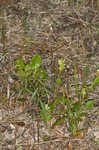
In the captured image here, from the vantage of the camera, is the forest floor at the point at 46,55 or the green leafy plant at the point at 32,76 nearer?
the forest floor at the point at 46,55

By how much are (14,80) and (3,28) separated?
1.98 ft

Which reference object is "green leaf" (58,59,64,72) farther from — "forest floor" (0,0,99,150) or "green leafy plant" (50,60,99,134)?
"forest floor" (0,0,99,150)

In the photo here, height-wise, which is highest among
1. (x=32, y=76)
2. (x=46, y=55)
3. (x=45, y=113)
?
(x=46, y=55)

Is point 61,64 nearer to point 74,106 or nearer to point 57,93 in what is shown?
point 57,93

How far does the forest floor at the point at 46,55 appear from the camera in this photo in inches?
81.3

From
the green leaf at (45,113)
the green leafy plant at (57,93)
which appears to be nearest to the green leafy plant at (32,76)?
the green leafy plant at (57,93)

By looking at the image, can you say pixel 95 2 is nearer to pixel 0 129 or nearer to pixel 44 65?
pixel 44 65

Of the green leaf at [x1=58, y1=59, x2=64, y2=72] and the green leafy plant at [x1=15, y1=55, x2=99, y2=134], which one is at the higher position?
the green leaf at [x1=58, y1=59, x2=64, y2=72]

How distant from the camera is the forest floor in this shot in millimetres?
2064

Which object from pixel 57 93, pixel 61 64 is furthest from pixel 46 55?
pixel 57 93

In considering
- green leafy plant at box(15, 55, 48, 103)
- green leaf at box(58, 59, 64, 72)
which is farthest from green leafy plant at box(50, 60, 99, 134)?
green leafy plant at box(15, 55, 48, 103)

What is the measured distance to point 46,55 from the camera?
2.46m

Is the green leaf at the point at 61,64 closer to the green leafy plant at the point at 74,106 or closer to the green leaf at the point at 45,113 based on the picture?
the green leafy plant at the point at 74,106

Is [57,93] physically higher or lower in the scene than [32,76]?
lower
